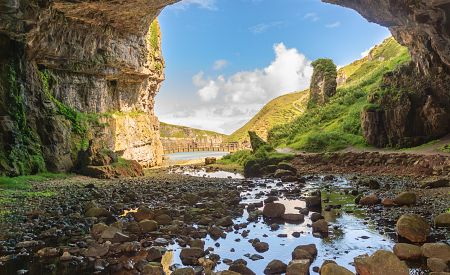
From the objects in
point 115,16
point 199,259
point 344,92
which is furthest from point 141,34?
point 199,259

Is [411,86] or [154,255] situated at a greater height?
[411,86]

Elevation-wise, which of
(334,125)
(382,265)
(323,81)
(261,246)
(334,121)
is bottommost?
(261,246)

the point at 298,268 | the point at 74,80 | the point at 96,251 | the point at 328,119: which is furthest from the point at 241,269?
the point at 328,119

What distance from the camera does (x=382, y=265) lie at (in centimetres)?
732

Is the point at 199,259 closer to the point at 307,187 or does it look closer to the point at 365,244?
the point at 365,244

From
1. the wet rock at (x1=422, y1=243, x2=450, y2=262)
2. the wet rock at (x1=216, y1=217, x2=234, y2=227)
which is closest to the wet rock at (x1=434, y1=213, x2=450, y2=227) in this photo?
the wet rock at (x1=422, y1=243, x2=450, y2=262)

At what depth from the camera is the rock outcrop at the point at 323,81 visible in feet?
207

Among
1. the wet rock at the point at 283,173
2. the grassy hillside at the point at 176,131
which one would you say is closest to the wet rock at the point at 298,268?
the wet rock at the point at 283,173

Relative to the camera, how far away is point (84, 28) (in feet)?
126

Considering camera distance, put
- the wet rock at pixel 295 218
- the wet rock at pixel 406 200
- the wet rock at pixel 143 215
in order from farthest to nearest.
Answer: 1. the wet rock at pixel 406 200
2. the wet rock at pixel 295 218
3. the wet rock at pixel 143 215

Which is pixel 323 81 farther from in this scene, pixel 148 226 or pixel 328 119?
pixel 148 226

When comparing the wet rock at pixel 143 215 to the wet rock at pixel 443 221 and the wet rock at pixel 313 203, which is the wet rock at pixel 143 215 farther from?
the wet rock at pixel 443 221

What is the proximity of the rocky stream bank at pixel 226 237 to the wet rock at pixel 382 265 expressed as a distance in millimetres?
18

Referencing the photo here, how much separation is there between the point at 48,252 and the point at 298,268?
5.76 metres
